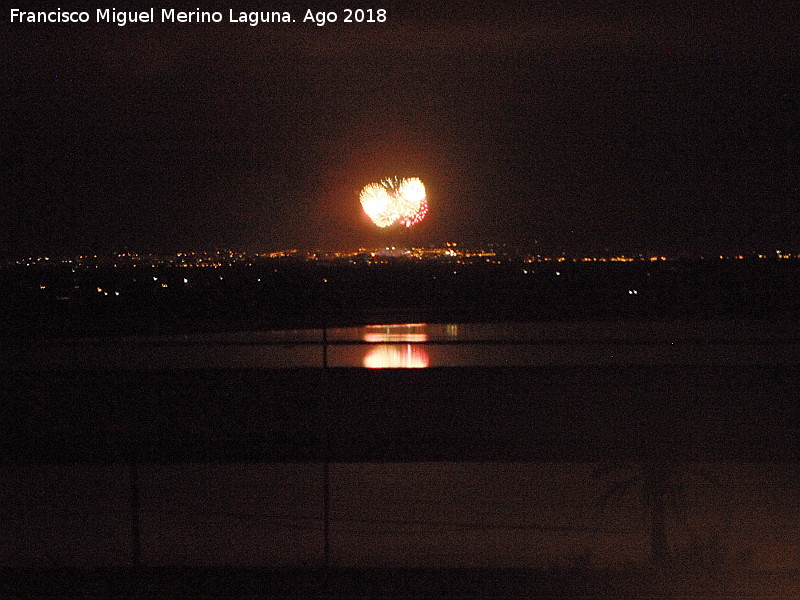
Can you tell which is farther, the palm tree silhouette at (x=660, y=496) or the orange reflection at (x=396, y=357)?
the orange reflection at (x=396, y=357)

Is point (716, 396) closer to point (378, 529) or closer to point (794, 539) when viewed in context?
point (794, 539)

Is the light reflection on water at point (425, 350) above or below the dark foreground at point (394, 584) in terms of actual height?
above

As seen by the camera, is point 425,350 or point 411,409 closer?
point 411,409

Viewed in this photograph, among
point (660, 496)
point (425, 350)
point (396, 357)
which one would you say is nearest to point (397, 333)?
point (425, 350)

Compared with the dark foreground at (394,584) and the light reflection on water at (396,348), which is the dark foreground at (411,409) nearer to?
the dark foreground at (394,584)

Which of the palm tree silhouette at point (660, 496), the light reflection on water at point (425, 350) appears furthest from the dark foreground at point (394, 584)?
the light reflection on water at point (425, 350)

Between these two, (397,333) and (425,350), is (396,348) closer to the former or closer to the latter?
(425,350)

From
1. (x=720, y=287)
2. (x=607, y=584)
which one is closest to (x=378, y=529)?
(x=607, y=584)
